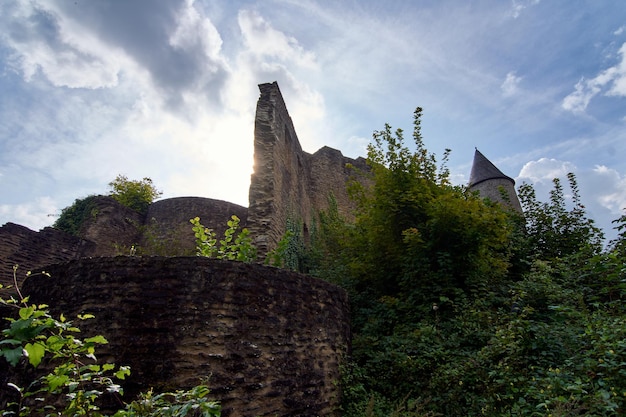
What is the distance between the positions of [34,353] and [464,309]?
20.2 feet

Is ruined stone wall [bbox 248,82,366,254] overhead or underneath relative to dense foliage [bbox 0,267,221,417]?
overhead

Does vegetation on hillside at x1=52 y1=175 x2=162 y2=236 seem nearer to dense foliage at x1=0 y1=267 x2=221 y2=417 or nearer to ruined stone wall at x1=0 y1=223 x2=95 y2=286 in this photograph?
ruined stone wall at x1=0 y1=223 x2=95 y2=286

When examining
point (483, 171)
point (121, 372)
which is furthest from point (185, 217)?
point (483, 171)

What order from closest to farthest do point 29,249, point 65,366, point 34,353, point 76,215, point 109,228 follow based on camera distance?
1. point 34,353
2. point 65,366
3. point 29,249
4. point 109,228
5. point 76,215

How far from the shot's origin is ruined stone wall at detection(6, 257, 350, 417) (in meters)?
3.86

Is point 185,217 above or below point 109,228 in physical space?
above

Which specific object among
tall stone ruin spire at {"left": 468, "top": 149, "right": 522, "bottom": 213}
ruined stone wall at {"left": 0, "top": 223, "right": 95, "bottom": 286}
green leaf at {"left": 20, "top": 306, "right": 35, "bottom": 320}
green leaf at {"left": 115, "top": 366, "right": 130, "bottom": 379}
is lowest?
green leaf at {"left": 115, "top": 366, "right": 130, "bottom": 379}

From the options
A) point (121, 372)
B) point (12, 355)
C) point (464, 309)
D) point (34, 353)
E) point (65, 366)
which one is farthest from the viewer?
point (464, 309)

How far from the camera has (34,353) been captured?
1.80 meters

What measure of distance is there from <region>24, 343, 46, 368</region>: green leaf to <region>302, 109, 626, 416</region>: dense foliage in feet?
11.6

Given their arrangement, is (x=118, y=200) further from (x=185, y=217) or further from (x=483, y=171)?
(x=483, y=171)

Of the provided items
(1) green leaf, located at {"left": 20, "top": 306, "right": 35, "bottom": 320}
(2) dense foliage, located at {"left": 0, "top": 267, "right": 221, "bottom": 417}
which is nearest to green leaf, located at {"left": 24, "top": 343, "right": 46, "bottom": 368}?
(2) dense foliage, located at {"left": 0, "top": 267, "right": 221, "bottom": 417}

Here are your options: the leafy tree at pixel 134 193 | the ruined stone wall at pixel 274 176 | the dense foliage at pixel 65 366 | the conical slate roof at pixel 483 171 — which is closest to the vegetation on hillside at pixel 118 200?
the leafy tree at pixel 134 193

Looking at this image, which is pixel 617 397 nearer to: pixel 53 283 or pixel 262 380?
pixel 262 380
